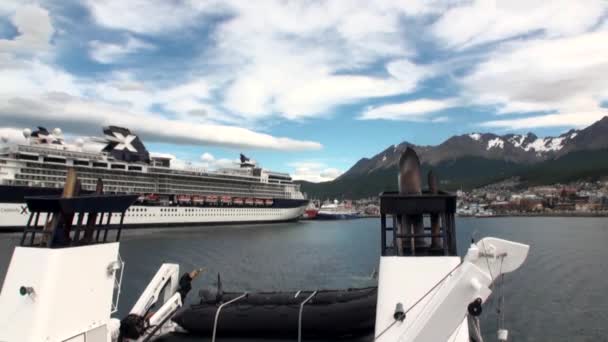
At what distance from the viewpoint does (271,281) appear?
33.9 meters

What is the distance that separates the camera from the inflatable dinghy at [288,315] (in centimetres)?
1068

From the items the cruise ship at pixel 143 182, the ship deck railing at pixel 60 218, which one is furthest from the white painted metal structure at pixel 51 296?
the cruise ship at pixel 143 182

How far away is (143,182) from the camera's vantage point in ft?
304

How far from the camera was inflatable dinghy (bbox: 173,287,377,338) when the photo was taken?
10.7 metres

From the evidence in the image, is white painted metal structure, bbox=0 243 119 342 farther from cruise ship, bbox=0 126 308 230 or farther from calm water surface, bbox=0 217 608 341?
cruise ship, bbox=0 126 308 230

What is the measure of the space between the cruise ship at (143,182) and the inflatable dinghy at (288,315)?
196ft


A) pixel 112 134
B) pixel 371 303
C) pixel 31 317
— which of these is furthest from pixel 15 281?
pixel 112 134

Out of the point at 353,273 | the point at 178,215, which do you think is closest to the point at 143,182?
the point at 178,215

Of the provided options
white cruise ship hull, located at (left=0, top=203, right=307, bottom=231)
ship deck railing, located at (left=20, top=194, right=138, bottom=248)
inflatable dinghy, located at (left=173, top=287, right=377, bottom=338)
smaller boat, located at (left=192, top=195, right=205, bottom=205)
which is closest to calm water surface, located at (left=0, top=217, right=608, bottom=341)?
inflatable dinghy, located at (left=173, top=287, right=377, bottom=338)

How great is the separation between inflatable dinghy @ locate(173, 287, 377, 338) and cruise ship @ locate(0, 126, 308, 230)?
5986 cm

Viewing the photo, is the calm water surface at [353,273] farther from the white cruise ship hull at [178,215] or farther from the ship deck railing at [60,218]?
the white cruise ship hull at [178,215]

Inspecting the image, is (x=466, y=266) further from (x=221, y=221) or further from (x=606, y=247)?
(x=221, y=221)

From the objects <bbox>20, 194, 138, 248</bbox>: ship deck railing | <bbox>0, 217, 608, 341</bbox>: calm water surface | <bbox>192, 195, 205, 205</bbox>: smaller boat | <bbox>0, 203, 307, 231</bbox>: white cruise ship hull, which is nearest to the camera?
<bbox>20, 194, 138, 248</bbox>: ship deck railing

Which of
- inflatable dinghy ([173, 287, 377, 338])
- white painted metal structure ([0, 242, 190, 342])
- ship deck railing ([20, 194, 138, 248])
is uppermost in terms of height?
ship deck railing ([20, 194, 138, 248])
